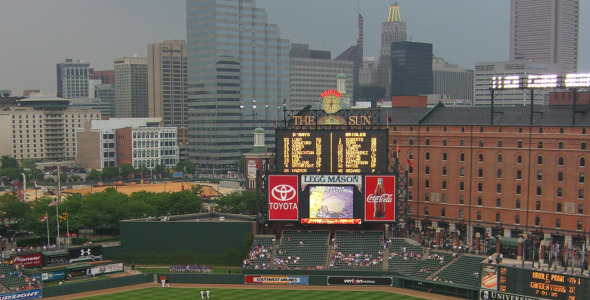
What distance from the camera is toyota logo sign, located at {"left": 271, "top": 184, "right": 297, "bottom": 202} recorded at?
8076 cm

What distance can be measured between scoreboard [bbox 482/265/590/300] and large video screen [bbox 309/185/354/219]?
19.1 metres

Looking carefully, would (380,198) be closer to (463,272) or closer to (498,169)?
(463,272)

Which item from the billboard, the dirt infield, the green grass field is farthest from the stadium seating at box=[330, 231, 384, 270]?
the green grass field

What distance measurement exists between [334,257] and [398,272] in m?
7.64

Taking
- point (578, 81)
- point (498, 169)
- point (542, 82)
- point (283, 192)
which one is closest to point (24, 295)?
point (283, 192)

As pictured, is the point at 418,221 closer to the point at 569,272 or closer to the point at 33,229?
the point at 569,272

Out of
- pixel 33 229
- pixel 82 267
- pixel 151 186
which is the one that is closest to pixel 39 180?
pixel 151 186

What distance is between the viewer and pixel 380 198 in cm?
8000

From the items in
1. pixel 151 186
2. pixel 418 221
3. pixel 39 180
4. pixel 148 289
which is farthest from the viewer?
pixel 39 180

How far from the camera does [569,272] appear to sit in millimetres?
62438

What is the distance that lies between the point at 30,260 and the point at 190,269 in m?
17.9

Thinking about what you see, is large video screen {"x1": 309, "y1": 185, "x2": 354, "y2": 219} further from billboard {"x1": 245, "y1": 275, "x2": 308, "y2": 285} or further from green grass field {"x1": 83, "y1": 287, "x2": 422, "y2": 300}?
green grass field {"x1": 83, "y1": 287, "x2": 422, "y2": 300}

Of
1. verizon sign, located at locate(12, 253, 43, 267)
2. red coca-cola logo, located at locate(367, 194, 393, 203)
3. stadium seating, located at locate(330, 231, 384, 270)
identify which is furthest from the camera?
red coca-cola logo, located at locate(367, 194, 393, 203)

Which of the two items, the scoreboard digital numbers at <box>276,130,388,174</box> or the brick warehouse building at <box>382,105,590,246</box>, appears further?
the brick warehouse building at <box>382,105,590,246</box>
